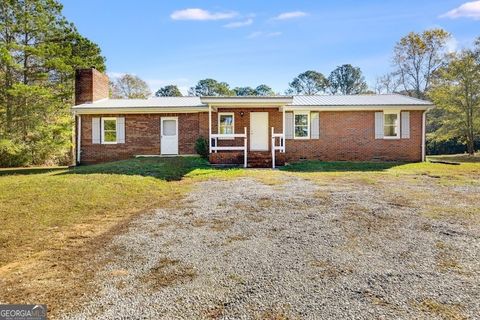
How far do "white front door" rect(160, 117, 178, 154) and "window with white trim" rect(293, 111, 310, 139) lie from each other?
233 inches

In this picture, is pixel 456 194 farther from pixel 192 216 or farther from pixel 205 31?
pixel 205 31

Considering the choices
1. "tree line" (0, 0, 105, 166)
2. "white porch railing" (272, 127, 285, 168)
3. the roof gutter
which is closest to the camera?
"white porch railing" (272, 127, 285, 168)

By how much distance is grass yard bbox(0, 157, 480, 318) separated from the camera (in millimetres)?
3770

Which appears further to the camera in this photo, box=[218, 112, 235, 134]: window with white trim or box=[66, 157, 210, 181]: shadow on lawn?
box=[218, 112, 235, 134]: window with white trim

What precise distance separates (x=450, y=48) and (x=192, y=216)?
3733 cm

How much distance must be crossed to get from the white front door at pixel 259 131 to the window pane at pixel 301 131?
153 centimetres

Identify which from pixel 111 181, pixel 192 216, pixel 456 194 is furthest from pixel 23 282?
pixel 456 194

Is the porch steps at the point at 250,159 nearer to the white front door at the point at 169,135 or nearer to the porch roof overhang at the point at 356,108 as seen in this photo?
the porch roof overhang at the point at 356,108

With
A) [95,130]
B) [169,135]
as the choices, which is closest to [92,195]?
[169,135]

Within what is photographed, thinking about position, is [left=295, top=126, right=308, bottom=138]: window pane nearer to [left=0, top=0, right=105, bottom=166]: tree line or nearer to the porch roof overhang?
the porch roof overhang

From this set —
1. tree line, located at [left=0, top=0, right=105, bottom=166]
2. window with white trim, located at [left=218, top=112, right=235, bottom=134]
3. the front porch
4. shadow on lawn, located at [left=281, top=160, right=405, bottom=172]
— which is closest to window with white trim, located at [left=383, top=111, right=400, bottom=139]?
shadow on lawn, located at [left=281, top=160, right=405, bottom=172]

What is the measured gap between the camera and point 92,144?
1734 centimetres

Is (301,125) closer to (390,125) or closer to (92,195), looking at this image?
(390,125)

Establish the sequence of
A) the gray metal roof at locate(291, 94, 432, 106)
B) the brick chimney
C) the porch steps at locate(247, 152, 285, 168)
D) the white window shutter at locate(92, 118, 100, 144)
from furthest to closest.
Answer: the brick chimney < the white window shutter at locate(92, 118, 100, 144) < the gray metal roof at locate(291, 94, 432, 106) < the porch steps at locate(247, 152, 285, 168)
